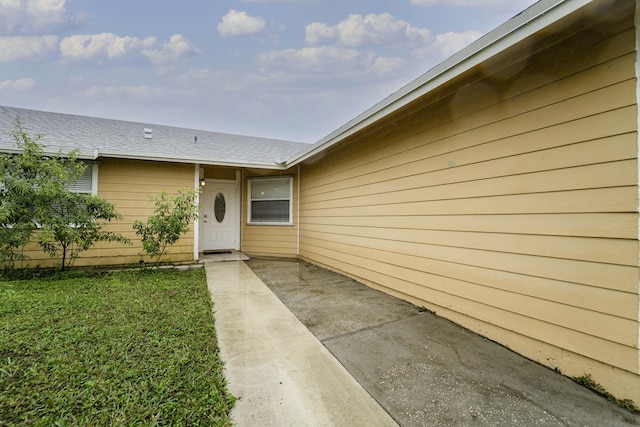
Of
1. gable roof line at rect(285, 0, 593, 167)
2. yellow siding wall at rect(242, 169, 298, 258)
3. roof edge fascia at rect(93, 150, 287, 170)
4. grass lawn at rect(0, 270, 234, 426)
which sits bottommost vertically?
grass lawn at rect(0, 270, 234, 426)

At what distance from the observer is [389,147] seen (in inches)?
164

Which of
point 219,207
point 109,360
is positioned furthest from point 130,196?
point 109,360

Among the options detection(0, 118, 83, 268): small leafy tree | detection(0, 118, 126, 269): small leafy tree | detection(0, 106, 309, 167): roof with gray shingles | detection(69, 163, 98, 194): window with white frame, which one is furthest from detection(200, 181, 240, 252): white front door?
detection(0, 118, 83, 268): small leafy tree

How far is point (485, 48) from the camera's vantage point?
7.09 ft

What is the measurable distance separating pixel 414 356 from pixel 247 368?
56.7 inches

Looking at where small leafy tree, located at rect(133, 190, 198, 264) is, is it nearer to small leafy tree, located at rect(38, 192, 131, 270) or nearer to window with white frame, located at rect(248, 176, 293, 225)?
small leafy tree, located at rect(38, 192, 131, 270)

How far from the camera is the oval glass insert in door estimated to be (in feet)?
25.7

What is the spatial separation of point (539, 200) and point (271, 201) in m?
6.43

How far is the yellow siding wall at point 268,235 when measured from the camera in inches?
294

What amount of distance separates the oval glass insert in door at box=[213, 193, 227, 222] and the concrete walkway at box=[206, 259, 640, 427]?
15.5ft

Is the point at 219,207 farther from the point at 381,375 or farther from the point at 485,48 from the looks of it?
the point at 485,48

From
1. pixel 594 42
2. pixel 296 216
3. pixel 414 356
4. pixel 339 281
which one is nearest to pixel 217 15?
pixel 296 216

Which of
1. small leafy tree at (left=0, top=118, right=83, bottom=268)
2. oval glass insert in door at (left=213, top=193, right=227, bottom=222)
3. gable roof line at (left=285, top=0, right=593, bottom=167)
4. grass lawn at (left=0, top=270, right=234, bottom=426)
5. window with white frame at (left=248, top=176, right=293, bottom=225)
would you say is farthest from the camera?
oval glass insert in door at (left=213, top=193, right=227, bottom=222)

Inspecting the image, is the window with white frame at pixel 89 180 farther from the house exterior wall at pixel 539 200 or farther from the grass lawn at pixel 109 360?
the house exterior wall at pixel 539 200
